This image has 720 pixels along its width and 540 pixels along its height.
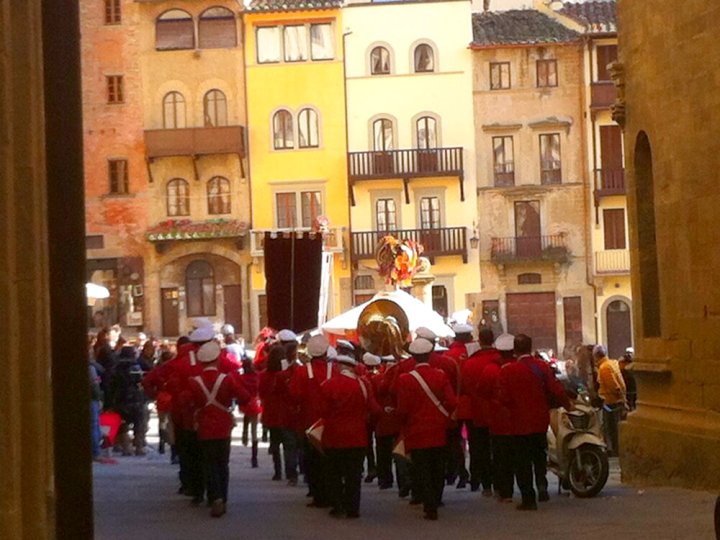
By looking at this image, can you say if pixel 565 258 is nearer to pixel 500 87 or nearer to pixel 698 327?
pixel 500 87

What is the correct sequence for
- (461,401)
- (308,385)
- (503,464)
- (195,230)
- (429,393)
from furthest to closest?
(195,230) → (461,401) → (308,385) → (503,464) → (429,393)

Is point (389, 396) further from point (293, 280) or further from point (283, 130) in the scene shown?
point (283, 130)

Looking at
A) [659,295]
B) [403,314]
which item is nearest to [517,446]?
[659,295]

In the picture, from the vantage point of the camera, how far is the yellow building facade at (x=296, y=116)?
55781 millimetres

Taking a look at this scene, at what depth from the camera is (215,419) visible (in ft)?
48.2

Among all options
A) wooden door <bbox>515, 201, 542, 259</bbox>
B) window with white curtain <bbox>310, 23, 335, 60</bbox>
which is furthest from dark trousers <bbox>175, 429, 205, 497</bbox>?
window with white curtain <bbox>310, 23, 335, 60</bbox>

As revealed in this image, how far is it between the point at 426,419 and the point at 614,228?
4175 centimetres

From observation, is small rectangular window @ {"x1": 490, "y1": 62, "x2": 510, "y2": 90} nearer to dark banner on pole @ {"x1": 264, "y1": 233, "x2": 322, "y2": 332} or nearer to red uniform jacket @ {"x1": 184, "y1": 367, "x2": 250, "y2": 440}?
dark banner on pole @ {"x1": 264, "y1": 233, "x2": 322, "y2": 332}

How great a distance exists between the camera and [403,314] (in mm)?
31078

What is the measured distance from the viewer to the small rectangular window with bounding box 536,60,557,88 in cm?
5572

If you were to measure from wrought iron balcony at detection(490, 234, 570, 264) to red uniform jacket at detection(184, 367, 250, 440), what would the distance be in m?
40.3

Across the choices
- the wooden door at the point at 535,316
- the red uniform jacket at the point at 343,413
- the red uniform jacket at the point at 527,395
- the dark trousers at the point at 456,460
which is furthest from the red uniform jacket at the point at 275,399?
the wooden door at the point at 535,316

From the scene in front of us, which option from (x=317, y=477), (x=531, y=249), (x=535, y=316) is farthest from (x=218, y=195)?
(x=317, y=477)

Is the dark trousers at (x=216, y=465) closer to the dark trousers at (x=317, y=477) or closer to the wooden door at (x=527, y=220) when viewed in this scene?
the dark trousers at (x=317, y=477)
